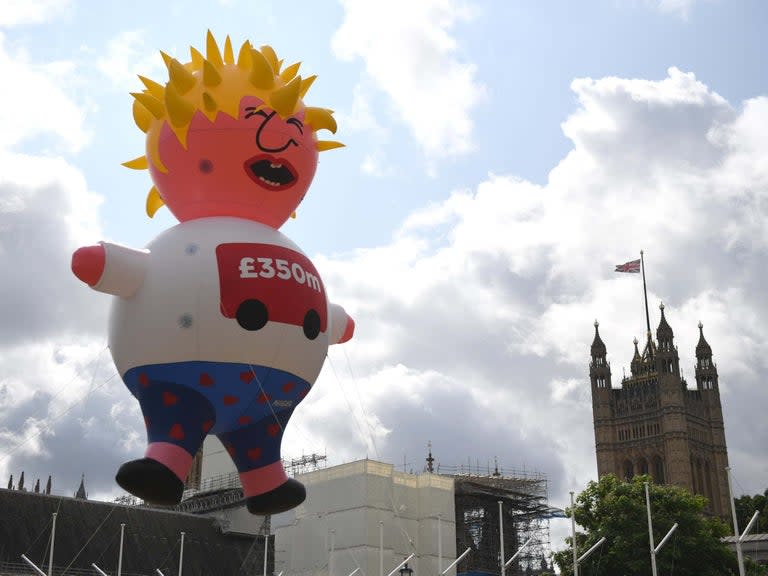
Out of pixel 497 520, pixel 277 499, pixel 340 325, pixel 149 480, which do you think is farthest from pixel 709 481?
pixel 149 480

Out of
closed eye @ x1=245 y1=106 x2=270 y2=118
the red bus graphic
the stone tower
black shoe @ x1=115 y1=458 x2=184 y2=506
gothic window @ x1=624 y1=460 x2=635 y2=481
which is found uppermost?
the stone tower

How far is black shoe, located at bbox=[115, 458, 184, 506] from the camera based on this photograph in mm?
15086

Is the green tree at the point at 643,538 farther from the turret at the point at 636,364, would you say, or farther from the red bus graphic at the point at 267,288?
the turret at the point at 636,364

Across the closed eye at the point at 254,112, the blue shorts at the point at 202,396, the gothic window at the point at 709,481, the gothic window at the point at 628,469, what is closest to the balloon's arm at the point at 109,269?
the blue shorts at the point at 202,396

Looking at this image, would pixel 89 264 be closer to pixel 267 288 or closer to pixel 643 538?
pixel 267 288

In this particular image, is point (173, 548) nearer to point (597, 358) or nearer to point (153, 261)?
point (153, 261)

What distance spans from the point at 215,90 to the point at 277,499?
6578mm

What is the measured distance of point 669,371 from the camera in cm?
12250

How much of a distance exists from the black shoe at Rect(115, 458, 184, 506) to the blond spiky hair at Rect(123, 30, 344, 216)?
4909mm

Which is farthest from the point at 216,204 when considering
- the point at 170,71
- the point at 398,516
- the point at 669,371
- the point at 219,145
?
the point at 669,371

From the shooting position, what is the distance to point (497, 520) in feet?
201

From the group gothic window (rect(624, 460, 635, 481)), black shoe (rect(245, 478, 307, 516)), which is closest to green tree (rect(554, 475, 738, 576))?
black shoe (rect(245, 478, 307, 516))

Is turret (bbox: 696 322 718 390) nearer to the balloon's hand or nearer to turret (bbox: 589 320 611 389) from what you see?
turret (bbox: 589 320 611 389)

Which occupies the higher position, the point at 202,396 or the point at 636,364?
the point at 636,364
